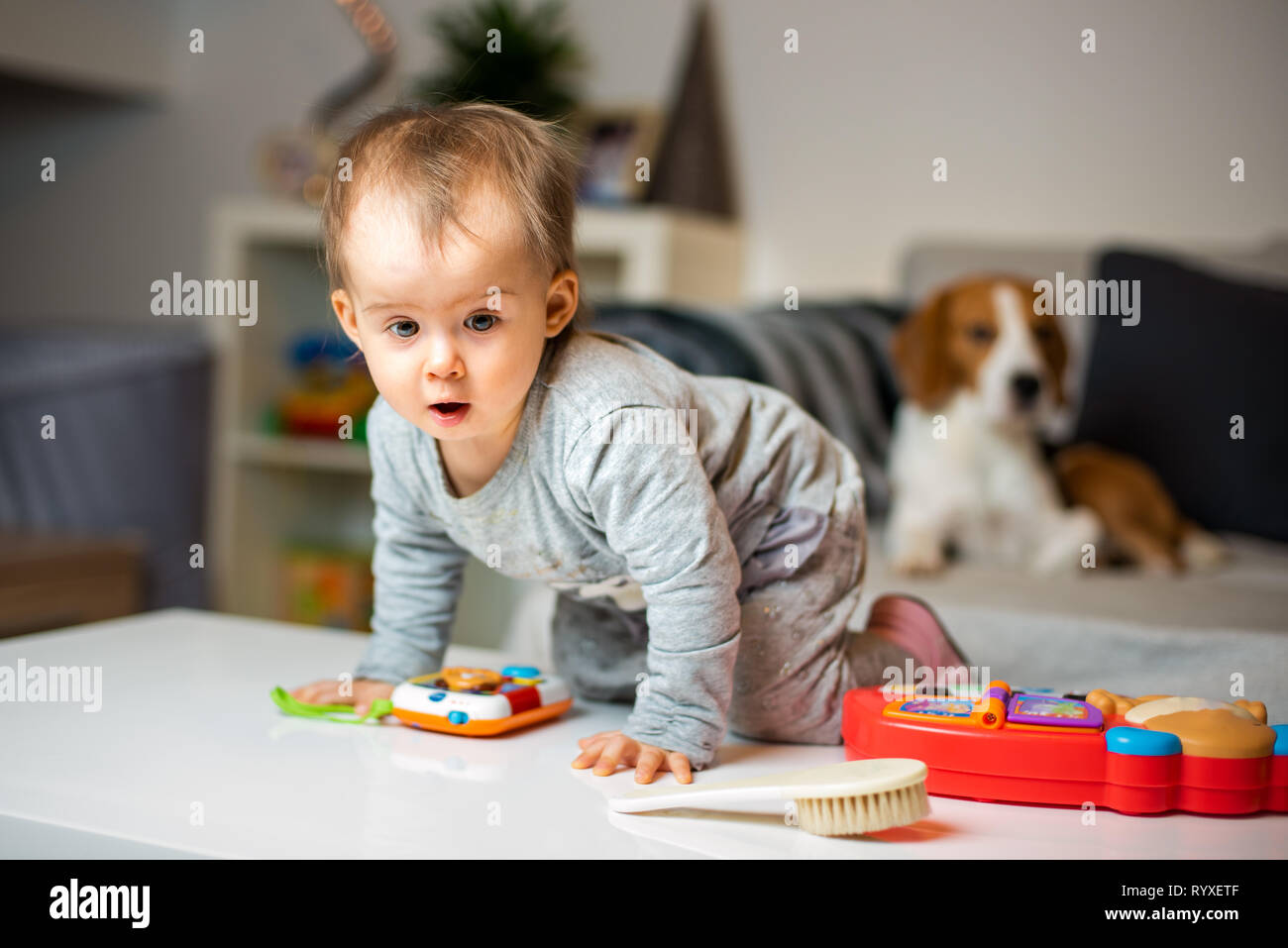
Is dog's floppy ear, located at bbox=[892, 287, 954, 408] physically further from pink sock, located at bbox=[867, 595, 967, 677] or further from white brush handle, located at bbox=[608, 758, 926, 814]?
white brush handle, located at bbox=[608, 758, 926, 814]

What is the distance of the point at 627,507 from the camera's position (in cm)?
72

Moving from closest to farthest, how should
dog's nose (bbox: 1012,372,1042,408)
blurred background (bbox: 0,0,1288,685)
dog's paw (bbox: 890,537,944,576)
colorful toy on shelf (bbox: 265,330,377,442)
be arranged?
dog's paw (bbox: 890,537,944,576)
dog's nose (bbox: 1012,372,1042,408)
blurred background (bbox: 0,0,1288,685)
colorful toy on shelf (bbox: 265,330,377,442)

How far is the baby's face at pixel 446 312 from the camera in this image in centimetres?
68

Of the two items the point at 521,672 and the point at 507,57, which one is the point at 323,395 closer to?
the point at 507,57

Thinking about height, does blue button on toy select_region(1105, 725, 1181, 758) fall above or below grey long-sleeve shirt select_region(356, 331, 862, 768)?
below

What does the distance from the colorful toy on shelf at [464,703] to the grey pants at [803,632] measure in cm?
13

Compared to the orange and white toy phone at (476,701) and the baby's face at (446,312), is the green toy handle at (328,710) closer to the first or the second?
the orange and white toy phone at (476,701)

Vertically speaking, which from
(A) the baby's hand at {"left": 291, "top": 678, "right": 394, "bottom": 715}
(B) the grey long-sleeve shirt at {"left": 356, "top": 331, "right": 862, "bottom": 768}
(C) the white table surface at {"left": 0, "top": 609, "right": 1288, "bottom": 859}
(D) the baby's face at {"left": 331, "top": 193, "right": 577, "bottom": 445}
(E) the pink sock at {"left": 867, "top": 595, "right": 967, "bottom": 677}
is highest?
(D) the baby's face at {"left": 331, "top": 193, "right": 577, "bottom": 445}

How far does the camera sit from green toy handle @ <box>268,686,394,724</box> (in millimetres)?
799

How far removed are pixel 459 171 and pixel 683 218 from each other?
1449 mm

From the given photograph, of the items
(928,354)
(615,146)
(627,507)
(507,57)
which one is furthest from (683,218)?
(627,507)

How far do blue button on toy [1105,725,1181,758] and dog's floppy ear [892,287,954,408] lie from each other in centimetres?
86

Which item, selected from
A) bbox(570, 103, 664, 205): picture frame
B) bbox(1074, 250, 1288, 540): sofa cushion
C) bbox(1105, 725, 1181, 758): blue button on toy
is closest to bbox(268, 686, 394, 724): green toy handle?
bbox(1105, 725, 1181, 758): blue button on toy

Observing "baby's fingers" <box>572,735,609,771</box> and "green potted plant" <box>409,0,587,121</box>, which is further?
"green potted plant" <box>409,0,587,121</box>
